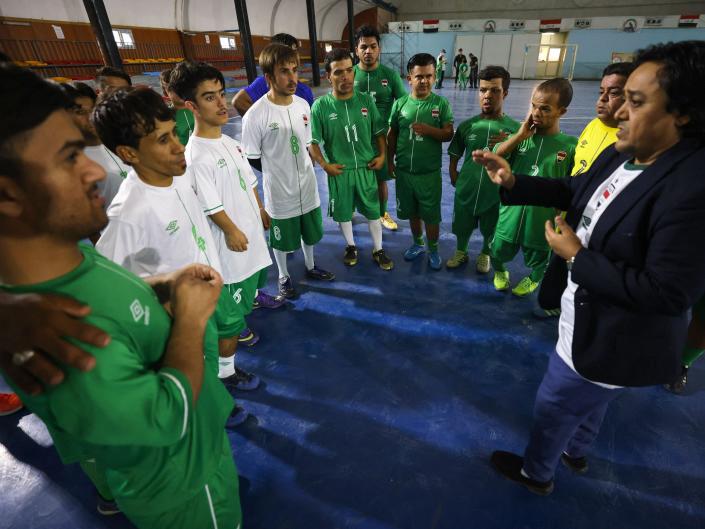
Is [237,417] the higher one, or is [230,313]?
[230,313]

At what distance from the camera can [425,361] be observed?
2.61 metres

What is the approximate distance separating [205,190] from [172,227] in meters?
0.49

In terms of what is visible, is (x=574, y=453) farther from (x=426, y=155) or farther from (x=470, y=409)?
(x=426, y=155)

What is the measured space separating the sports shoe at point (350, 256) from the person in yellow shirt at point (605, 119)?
2134 millimetres

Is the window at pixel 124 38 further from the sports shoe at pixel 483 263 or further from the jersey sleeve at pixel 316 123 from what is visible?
the sports shoe at pixel 483 263

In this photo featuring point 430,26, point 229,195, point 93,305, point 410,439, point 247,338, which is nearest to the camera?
point 93,305

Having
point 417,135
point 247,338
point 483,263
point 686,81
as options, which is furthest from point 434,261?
point 686,81

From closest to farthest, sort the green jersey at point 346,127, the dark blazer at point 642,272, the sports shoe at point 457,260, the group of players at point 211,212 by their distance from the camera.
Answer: the group of players at point 211,212 < the dark blazer at point 642,272 < the green jersey at point 346,127 < the sports shoe at point 457,260

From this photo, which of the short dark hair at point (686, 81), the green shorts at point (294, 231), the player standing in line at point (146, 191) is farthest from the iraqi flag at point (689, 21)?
the player standing in line at point (146, 191)

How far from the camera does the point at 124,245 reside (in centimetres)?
156

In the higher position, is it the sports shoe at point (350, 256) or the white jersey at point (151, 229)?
the white jersey at point (151, 229)

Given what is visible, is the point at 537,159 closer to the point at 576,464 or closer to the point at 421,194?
the point at 421,194

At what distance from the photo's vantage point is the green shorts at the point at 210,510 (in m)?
1.09

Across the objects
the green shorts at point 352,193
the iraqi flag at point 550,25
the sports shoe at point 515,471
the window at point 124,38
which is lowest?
the sports shoe at point 515,471
